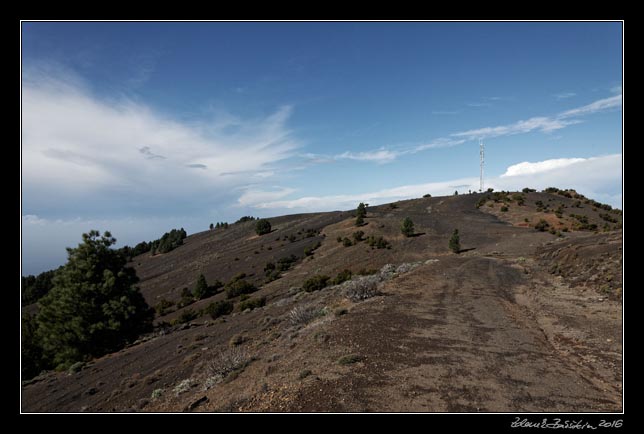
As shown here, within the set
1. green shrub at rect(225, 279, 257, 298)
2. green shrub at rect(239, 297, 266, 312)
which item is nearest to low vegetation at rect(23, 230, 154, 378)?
green shrub at rect(239, 297, 266, 312)

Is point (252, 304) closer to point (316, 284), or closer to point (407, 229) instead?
point (316, 284)

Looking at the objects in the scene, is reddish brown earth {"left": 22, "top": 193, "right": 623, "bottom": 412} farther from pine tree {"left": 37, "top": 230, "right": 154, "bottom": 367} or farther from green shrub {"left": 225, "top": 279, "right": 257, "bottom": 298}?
green shrub {"left": 225, "top": 279, "right": 257, "bottom": 298}

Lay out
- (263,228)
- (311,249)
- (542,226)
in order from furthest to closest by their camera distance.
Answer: (263,228)
(311,249)
(542,226)

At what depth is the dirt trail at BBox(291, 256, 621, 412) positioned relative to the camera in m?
7.01

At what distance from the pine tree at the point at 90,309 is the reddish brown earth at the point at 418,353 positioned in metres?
2.42

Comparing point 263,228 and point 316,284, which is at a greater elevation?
point 263,228

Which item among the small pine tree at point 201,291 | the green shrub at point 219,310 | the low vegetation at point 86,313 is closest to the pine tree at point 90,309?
the low vegetation at point 86,313

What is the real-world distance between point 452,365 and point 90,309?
29.1 m

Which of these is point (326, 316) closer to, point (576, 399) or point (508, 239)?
point (576, 399)

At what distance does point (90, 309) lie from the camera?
26016 millimetres

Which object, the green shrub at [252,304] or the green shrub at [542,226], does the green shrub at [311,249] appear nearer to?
the green shrub at [252,304]

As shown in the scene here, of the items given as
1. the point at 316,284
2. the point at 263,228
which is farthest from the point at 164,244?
the point at 316,284

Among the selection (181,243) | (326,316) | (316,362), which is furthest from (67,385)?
(181,243)

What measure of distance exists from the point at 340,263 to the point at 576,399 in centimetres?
3925
